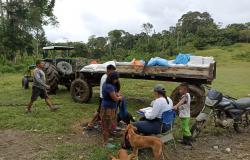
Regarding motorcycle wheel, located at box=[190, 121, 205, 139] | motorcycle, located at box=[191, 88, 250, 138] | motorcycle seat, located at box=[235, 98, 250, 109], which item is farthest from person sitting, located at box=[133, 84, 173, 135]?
motorcycle seat, located at box=[235, 98, 250, 109]

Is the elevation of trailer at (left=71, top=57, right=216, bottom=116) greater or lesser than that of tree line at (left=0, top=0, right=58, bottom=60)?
lesser

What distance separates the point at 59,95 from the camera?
14.3 m

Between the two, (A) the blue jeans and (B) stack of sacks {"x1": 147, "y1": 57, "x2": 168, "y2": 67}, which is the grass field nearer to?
(A) the blue jeans

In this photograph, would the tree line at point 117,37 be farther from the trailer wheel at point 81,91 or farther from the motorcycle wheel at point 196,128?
the motorcycle wheel at point 196,128

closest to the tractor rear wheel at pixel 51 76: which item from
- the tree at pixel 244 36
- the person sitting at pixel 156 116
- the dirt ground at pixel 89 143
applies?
the dirt ground at pixel 89 143

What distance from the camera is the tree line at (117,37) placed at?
35.0 meters

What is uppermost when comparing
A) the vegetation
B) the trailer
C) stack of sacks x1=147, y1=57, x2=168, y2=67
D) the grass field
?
the vegetation

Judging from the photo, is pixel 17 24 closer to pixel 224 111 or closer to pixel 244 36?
pixel 224 111

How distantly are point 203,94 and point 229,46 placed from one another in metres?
54.1

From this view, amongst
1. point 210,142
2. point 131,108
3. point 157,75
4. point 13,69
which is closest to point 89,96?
point 131,108

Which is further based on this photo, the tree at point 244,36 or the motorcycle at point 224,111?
the tree at point 244,36

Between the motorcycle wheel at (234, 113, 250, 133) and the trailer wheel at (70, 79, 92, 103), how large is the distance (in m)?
4.93

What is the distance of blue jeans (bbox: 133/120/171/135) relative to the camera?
6840mm

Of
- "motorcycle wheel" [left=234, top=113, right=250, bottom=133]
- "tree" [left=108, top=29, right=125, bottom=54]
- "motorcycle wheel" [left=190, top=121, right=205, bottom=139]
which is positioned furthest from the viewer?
"tree" [left=108, top=29, right=125, bottom=54]
